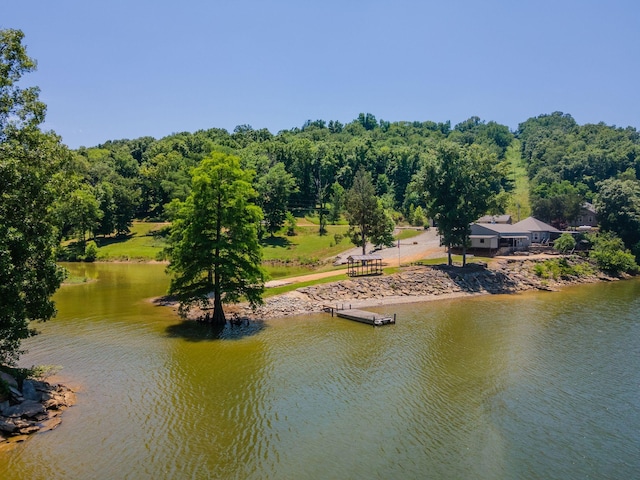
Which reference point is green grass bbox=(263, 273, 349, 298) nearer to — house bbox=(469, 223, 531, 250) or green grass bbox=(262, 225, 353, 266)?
→ green grass bbox=(262, 225, 353, 266)

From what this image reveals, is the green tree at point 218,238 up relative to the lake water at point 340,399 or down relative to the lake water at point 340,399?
up

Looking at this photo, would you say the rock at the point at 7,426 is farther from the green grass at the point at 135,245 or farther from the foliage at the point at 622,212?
the foliage at the point at 622,212

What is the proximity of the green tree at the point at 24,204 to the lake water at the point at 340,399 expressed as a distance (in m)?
5.19

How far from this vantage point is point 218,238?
35.2 meters

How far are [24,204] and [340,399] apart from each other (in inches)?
689

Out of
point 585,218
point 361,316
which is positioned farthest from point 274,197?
point 585,218

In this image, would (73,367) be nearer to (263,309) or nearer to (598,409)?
(263,309)

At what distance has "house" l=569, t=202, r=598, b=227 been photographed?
90.7 metres

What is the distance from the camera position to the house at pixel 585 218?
90.7m

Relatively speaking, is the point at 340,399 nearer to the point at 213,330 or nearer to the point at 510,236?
the point at 213,330

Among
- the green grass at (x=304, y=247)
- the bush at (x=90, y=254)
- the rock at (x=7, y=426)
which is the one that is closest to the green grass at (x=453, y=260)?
the green grass at (x=304, y=247)

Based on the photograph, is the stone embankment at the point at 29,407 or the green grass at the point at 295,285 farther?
the green grass at the point at 295,285

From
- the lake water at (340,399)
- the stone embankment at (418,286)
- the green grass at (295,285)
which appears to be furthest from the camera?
the green grass at (295,285)

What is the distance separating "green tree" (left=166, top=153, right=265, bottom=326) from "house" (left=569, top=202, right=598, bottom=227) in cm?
7866
